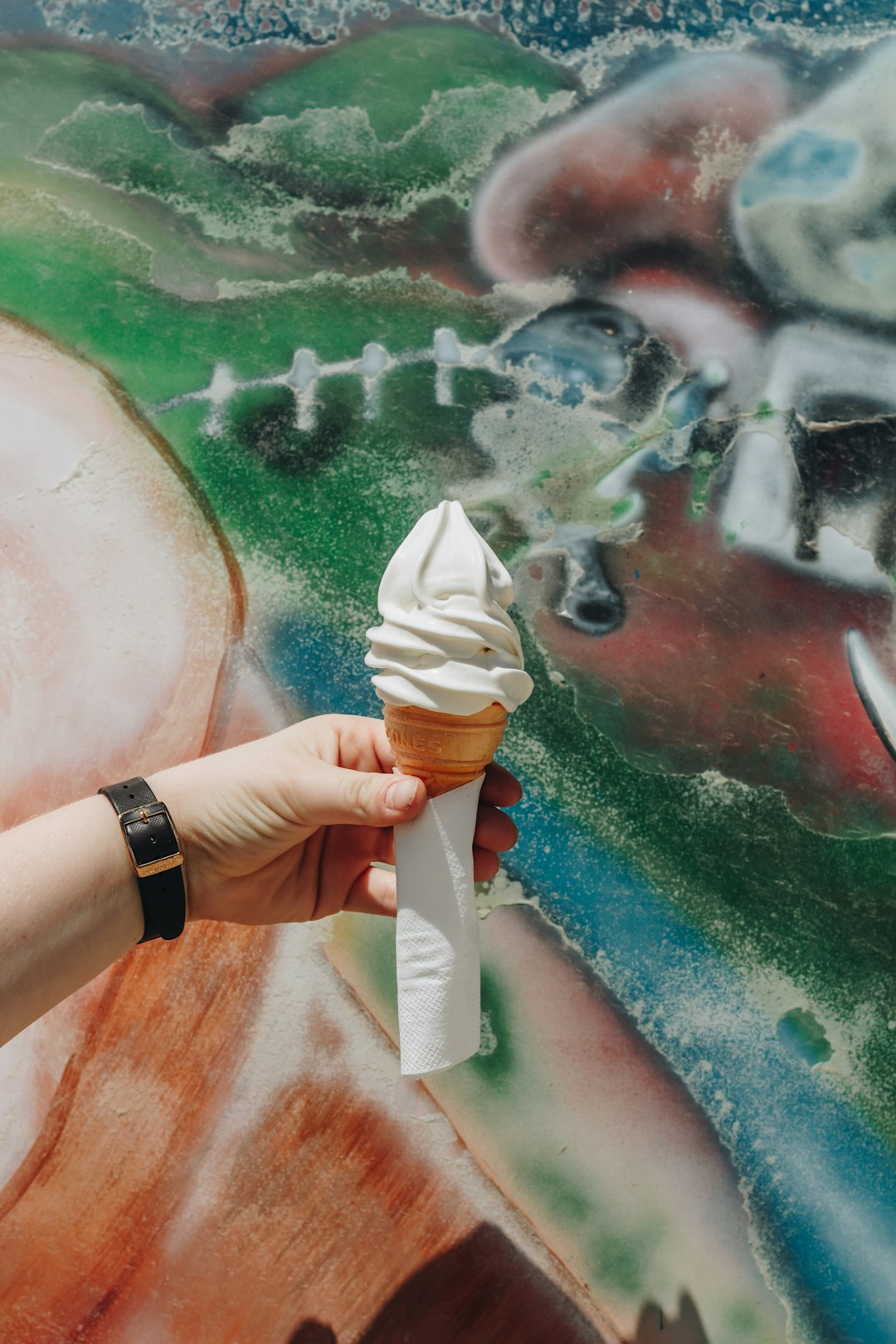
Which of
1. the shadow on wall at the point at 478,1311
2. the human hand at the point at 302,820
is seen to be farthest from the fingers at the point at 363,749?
the shadow on wall at the point at 478,1311

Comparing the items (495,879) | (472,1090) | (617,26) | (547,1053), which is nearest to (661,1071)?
(547,1053)

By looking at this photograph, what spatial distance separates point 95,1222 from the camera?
6.78 feet

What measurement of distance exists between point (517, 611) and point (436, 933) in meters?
0.87

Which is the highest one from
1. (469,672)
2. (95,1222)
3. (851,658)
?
(469,672)

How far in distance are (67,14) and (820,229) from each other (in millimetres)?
1925

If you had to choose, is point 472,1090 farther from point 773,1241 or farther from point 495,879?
point 773,1241

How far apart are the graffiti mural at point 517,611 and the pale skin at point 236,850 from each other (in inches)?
9.2

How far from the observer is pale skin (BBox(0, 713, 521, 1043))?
64.0 inches

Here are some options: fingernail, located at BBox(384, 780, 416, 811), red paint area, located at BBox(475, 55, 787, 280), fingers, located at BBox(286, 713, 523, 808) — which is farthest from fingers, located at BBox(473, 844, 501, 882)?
red paint area, located at BBox(475, 55, 787, 280)

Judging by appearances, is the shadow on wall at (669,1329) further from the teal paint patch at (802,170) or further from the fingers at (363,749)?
the teal paint patch at (802,170)

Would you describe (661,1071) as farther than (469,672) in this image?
Yes

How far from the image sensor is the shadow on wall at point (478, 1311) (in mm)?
2027

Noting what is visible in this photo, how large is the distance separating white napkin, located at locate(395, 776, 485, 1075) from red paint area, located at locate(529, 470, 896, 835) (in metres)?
0.68

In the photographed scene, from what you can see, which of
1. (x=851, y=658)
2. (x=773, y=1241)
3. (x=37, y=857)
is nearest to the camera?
(x=37, y=857)
